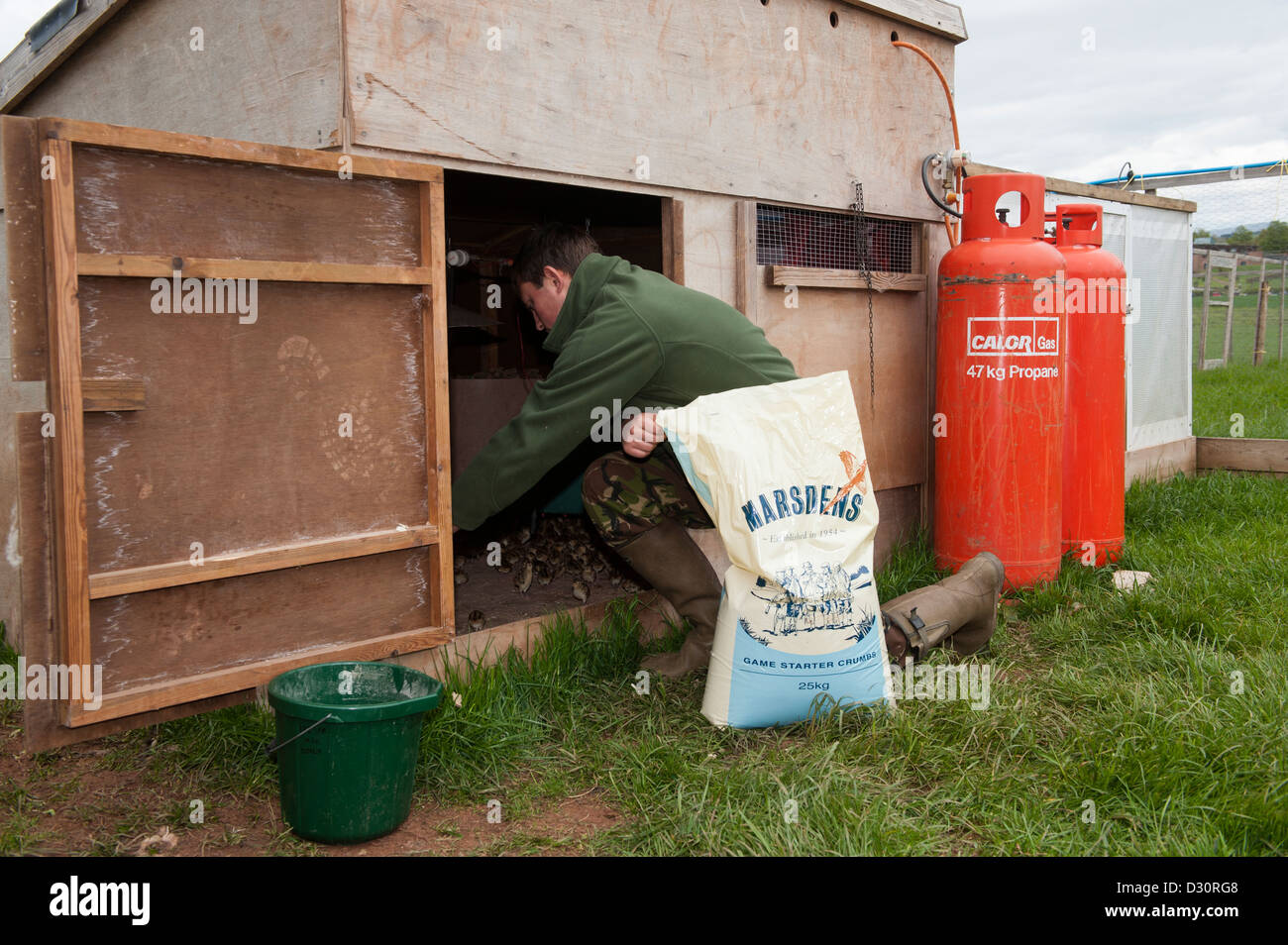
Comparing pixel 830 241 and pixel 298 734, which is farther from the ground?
pixel 830 241

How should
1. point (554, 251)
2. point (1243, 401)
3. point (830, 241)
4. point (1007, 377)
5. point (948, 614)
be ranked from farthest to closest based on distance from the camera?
1. point (1243, 401)
2. point (830, 241)
3. point (1007, 377)
4. point (948, 614)
5. point (554, 251)

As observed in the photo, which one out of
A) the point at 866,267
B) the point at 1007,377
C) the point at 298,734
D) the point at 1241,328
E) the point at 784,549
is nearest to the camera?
the point at 298,734

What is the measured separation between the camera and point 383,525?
10.6 feet

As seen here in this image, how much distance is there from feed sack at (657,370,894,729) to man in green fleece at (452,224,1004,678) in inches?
10.1

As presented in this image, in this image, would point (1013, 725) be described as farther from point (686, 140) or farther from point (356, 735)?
point (686, 140)

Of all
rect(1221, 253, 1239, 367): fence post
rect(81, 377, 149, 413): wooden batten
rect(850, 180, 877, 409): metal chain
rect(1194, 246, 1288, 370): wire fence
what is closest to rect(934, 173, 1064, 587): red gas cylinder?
rect(850, 180, 877, 409): metal chain

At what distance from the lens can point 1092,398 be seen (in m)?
5.08

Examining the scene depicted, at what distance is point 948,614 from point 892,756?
1010mm

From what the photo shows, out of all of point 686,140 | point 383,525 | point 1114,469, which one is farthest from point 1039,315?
point 383,525

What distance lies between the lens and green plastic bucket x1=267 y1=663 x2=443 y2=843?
2.54 meters

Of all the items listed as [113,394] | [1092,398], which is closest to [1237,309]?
[1092,398]

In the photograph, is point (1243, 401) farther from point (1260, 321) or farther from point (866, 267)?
point (866, 267)

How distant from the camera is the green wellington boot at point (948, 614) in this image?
3750 millimetres

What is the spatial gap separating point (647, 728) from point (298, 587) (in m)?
1.12
